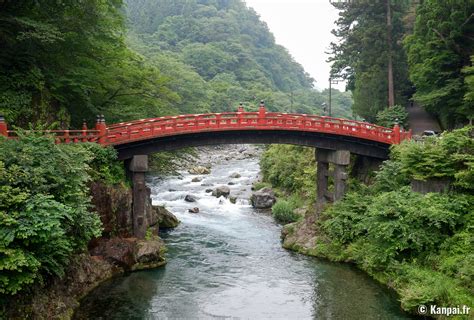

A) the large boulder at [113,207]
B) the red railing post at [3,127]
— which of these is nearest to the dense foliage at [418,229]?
the large boulder at [113,207]

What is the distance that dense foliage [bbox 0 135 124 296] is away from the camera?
15.0m

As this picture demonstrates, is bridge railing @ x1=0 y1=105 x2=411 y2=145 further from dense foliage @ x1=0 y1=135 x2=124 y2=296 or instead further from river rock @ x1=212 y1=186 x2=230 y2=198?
river rock @ x1=212 y1=186 x2=230 y2=198

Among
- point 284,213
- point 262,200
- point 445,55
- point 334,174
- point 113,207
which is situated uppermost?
point 445,55

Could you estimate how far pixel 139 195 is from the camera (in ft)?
89.4

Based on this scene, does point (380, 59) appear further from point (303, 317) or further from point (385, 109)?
point (303, 317)

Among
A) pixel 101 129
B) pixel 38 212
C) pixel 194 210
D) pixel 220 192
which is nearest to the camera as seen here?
pixel 38 212

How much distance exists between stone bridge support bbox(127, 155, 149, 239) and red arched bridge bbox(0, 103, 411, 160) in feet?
1.94

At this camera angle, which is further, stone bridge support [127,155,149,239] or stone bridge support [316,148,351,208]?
stone bridge support [316,148,351,208]

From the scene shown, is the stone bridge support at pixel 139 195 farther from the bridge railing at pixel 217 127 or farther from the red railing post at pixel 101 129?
the red railing post at pixel 101 129

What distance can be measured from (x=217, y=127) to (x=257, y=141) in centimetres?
345

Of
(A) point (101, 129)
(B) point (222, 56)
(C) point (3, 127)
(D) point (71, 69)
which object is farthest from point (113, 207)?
(B) point (222, 56)

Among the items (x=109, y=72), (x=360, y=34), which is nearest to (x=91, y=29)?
(x=109, y=72)

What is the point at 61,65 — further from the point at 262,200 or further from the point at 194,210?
the point at 262,200

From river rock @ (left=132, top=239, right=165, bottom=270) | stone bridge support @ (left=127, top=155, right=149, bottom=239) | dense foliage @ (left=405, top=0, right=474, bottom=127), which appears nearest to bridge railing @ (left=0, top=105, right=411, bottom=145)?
stone bridge support @ (left=127, top=155, right=149, bottom=239)
